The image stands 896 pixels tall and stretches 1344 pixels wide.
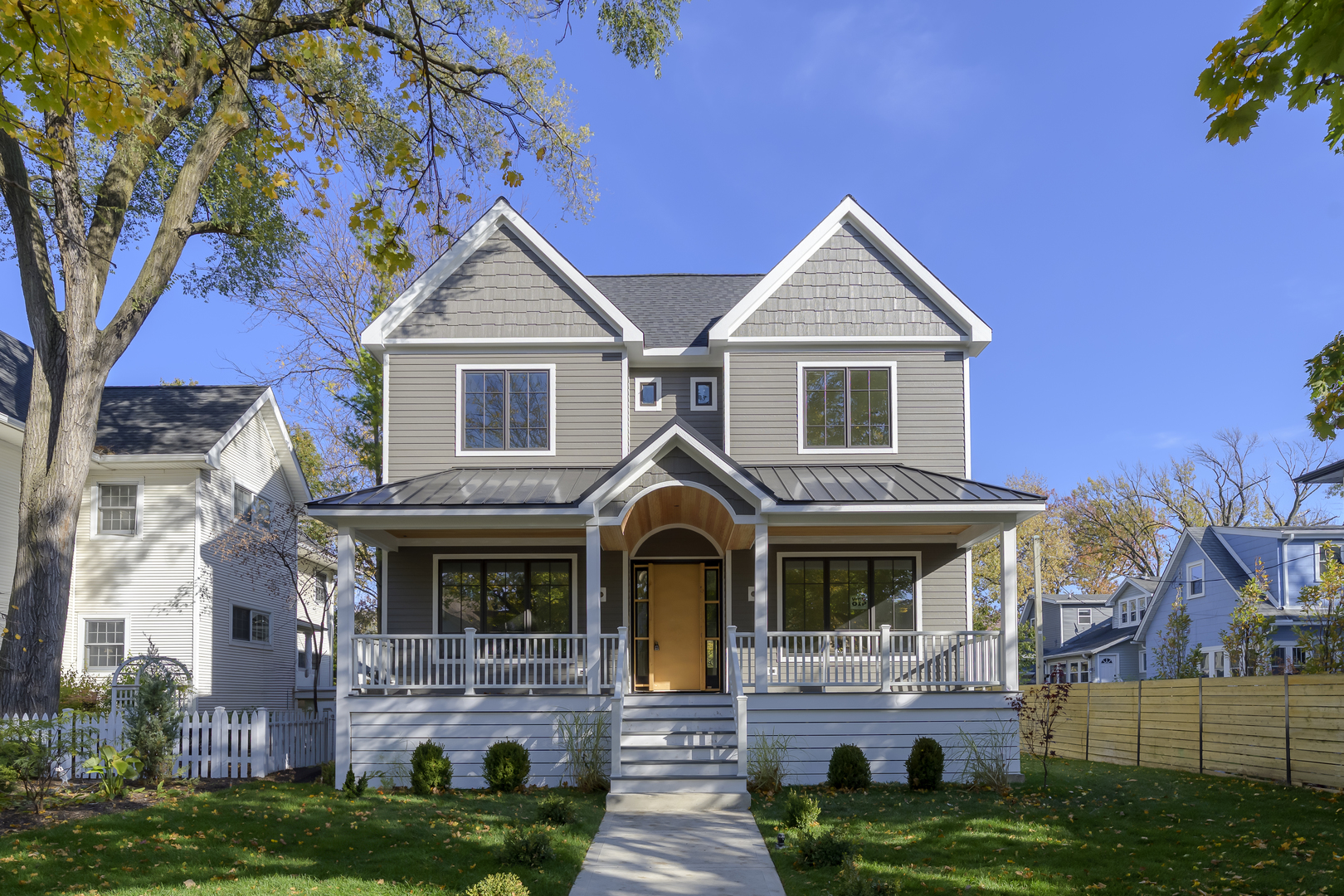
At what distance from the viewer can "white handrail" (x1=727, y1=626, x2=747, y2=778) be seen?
42.0 ft

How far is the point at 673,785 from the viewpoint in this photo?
12562 millimetres

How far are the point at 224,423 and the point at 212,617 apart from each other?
14.1 feet

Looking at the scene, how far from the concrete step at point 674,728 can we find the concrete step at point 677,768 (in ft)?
1.82

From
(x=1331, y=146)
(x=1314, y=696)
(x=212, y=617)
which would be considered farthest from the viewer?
(x=212, y=617)

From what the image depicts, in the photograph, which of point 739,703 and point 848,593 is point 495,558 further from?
point 848,593

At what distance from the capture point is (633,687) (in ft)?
55.5

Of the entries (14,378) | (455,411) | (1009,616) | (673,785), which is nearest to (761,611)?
(673,785)

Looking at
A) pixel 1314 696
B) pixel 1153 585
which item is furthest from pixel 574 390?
pixel 1153 585

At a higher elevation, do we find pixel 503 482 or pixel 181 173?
pixel 181 173

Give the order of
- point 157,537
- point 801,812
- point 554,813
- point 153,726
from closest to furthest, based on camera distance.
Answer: point 801,812 → point 554,813 → point 153,726 → point 157,537

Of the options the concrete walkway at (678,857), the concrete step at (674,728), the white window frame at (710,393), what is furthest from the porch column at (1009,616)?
the white window frame at (710,393)

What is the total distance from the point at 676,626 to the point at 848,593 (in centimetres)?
294

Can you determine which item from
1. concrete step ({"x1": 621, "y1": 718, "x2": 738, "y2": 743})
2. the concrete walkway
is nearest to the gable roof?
concrete step ({"x1": 621, "y1": 718, "x2": 738, "y2": 743})

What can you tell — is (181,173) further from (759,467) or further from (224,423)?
(759,467)
